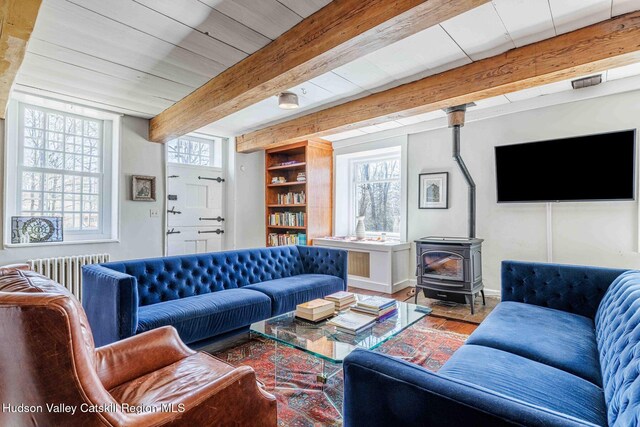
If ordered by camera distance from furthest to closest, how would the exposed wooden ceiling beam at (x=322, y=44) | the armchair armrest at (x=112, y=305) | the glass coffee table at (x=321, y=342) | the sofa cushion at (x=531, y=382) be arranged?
the armchair armrest at (x=112, y=305), the glass coffee table at (x=321, y=342), the exposed wooden ceiling beam at (x=322, y=44), the sofa cushion at (x=531, y=382)

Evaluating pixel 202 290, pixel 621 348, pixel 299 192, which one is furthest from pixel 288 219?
pixel 621 348

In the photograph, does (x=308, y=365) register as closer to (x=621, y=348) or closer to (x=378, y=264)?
(x=621, y=348)

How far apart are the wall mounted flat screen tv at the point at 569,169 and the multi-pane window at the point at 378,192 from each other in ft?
5.16

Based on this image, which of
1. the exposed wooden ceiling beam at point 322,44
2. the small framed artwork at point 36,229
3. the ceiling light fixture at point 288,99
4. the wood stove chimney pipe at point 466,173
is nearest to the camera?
the exposed wooden ceiling beam at point 322,44

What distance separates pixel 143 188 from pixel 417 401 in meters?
4.34

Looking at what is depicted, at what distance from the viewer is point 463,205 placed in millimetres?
4262

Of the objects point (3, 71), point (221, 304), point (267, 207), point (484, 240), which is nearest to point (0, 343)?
point (221, 304)

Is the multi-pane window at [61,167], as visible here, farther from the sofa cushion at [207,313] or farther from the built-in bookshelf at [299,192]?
the built-in bookshelf at [299,192]

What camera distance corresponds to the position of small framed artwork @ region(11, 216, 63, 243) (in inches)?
133

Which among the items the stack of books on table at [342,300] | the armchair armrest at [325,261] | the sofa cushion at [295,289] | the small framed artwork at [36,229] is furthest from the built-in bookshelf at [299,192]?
the small framed artwork at [36,229]

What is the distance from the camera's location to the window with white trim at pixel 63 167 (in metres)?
3.46

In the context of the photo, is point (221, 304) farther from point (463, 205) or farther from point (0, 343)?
point (463, 205)

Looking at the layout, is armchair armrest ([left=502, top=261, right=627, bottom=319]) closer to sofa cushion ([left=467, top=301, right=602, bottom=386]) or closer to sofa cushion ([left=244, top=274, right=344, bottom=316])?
sofa cushion ([left=467, top=301, right=602, bottom=386])

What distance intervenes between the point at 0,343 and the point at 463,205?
4.43 meters
